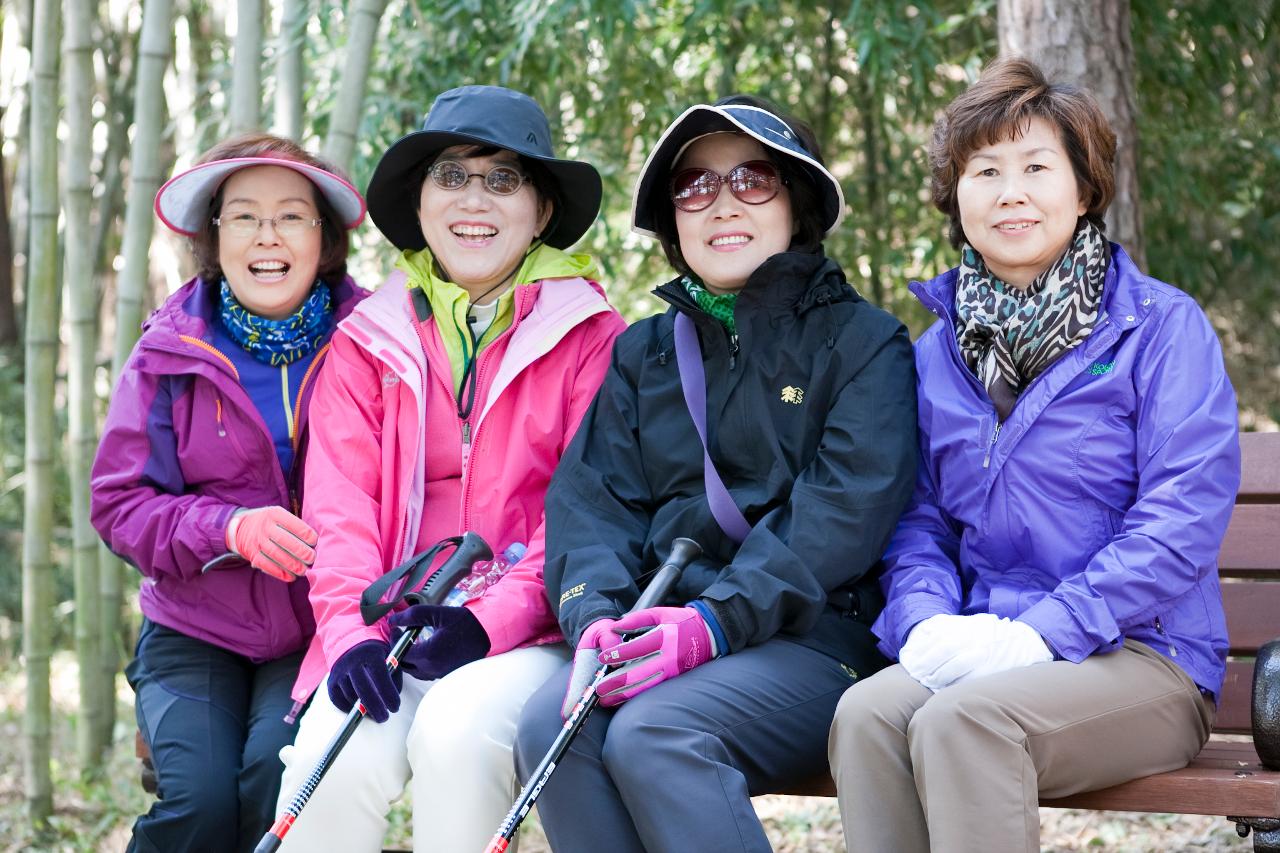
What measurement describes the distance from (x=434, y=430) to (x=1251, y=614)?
1.89 metres

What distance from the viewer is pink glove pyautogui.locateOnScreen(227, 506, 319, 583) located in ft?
10.5

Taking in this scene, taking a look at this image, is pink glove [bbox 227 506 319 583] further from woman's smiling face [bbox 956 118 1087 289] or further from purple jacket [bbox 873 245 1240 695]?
woman's smiling face [bbox 956 118 1087 289]

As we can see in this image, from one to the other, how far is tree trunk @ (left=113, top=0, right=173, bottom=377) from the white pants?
1.88m

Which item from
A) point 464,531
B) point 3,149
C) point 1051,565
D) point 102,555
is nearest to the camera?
point 1051,565

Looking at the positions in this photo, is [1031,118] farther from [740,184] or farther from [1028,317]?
[740,184]

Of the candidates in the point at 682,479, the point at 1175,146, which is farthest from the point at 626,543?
the point at 1175,146

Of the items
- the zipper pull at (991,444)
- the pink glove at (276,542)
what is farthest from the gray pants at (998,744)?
the pink glove at (276,542)

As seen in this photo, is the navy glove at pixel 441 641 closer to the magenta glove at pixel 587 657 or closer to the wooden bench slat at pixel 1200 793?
the magenta glove at pixel 587 657

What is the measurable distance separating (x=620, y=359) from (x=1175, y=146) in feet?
9.44

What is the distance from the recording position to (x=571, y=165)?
340 cm

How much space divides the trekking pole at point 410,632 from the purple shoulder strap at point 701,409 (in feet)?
1.66

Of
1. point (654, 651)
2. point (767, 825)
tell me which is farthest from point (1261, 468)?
point (767, 825)

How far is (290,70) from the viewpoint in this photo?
4.41 m

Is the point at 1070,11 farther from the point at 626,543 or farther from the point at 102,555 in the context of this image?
the point at 102,555
